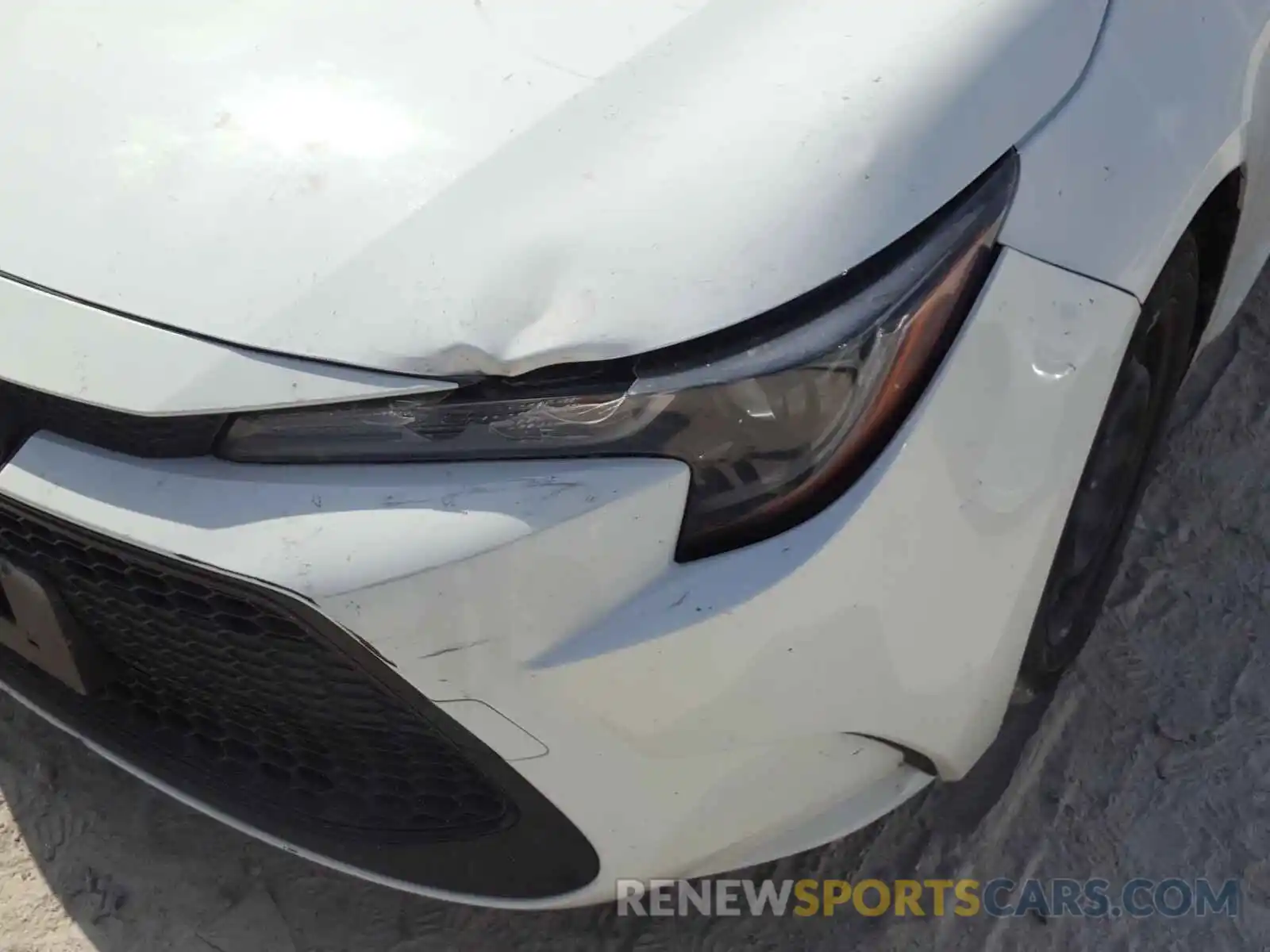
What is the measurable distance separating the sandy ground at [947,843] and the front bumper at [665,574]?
551mm

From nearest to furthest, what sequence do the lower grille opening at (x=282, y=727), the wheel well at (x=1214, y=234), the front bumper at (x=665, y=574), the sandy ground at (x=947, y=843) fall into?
the front bumper at (x=665, y=574) < the lower grille opening at (x=282, y=727) < the wheel well at (x=1214, y=234) < the sandy ground at (x=947, y=843)

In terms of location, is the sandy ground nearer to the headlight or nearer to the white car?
the white car

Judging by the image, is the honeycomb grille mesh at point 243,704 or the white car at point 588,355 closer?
the white car at point 588,355

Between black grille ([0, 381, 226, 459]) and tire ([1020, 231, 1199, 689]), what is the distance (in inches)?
40.3

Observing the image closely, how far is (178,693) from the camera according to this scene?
1.60 metres

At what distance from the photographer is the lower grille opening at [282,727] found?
1.32 m

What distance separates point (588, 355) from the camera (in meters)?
1.18

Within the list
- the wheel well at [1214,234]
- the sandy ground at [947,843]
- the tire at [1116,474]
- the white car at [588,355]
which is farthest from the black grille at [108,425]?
the wheel well at [1214,234]

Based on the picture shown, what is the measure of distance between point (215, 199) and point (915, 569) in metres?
0.83

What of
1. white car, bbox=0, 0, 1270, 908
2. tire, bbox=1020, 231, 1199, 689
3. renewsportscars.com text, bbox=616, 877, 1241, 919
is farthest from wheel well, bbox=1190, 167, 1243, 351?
renewsportscars.com text, bbox=616, 877, 1241, 919

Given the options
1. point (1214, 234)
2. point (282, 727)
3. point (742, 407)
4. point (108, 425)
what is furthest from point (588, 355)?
point (1214, 234)

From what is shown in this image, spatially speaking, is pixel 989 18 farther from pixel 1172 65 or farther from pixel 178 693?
pixel 178 693

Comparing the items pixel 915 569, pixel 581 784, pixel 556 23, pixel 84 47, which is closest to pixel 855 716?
pixel 915 569

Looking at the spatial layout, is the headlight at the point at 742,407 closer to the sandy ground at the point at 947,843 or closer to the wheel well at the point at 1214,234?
the wheel well at the point at 1214,234
